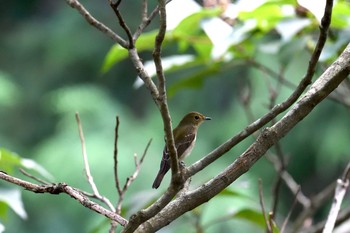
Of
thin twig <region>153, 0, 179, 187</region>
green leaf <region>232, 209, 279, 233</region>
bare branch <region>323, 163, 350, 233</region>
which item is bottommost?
green leaf <region>232, 209, 279, 233</region>

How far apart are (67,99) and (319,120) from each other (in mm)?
2529

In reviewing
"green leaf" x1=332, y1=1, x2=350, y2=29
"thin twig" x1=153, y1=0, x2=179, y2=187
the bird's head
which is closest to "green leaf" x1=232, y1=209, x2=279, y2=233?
"green leaf" x1=332, y1=1, x2=350, y2=29

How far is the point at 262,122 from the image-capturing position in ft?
4.35

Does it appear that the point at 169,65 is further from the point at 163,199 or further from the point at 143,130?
the point at 143,130

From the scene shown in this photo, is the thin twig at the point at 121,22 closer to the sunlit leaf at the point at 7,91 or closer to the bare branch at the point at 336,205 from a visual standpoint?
the bare branch at the point at 336,205

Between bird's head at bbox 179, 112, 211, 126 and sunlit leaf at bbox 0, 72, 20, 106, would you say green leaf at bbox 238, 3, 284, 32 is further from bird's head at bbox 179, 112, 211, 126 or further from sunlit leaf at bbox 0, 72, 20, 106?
sunlit leaf at bbox 0, 72, 20, 106

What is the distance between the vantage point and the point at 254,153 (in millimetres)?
1340

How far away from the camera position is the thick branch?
131 cm

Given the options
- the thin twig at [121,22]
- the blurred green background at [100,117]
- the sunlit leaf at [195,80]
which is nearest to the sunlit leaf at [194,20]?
the sunlit leaf at [195,80]

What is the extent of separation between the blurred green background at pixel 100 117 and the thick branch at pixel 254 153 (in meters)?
4.39

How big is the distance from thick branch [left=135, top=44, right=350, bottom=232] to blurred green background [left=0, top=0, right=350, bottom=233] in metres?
4.39

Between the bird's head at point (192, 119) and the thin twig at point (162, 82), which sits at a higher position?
the thin twig at point (162, 82)

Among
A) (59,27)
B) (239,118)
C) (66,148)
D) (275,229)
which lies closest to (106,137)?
(66,148)

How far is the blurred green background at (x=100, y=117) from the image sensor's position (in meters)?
7.28
